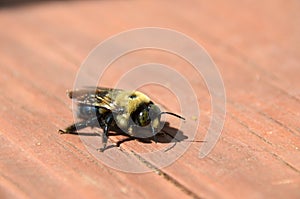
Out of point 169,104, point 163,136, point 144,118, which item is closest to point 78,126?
point 144,118

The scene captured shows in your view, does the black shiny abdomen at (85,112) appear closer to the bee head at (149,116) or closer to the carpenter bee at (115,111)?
the carpenter bee at (115,111)

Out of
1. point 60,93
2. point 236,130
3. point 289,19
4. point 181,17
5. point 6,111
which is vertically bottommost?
point 6,111

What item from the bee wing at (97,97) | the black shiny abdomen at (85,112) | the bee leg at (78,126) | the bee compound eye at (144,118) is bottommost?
the bee leg at (78,126)

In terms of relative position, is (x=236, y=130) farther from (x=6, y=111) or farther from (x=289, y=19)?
(x=289, y=19)

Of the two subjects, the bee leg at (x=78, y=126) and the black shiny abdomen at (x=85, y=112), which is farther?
the black shiny abdomen at (x=85, y=112)

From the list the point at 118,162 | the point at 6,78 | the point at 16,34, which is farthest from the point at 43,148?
the point at 16,34

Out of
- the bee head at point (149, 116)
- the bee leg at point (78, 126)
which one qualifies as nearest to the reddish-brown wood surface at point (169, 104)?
the bee leg at point (78, 126)

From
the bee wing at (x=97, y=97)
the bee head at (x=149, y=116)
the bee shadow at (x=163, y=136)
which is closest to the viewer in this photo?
the bee shadow at (x=163, y=136)

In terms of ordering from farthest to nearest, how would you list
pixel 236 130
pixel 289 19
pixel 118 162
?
pixel 289 19
pixel 236 130
pixel 118 162
